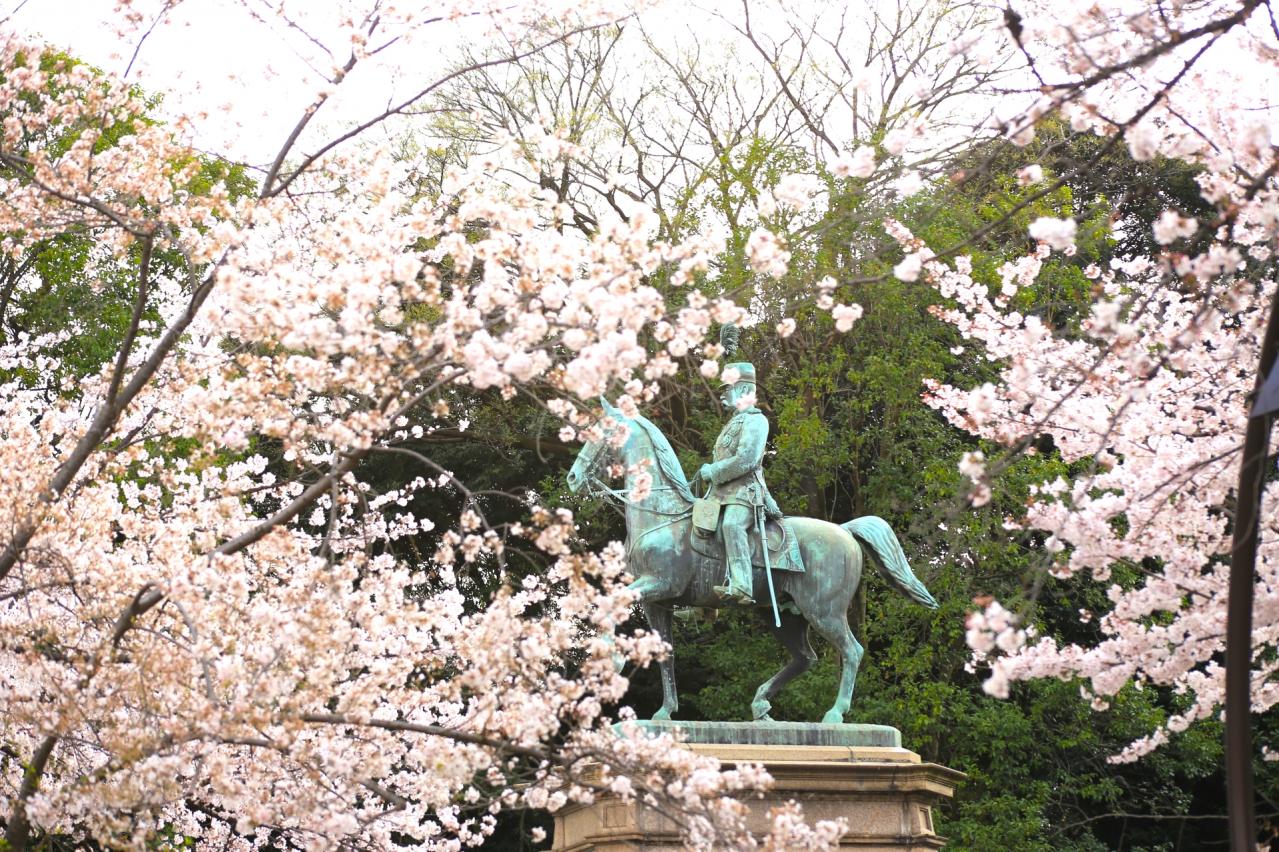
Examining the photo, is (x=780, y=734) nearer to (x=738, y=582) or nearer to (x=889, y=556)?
(x=738, y=582)

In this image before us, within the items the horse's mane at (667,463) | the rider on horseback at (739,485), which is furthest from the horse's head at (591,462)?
the rider on horseback at (739,485)

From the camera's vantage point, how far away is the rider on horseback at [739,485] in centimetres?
935

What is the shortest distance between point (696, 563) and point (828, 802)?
5.56ft

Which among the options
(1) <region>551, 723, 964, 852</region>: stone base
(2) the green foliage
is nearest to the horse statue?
(1) <region>551, 723, 964, 852</region>: stone base

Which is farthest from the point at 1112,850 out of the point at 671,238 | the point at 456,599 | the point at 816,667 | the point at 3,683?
the point at 3,683

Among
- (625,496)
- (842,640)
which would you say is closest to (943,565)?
(842,640)

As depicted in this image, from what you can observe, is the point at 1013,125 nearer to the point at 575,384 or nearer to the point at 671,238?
the point at 575,384

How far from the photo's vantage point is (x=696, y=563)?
9.59 metres

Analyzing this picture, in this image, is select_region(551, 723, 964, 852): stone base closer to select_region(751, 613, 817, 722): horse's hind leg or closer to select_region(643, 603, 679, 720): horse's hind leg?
select_region(643, 603, 679, 720): horse's hind leg

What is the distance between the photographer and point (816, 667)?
14922 millimetres

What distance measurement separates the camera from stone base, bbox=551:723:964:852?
8.38m

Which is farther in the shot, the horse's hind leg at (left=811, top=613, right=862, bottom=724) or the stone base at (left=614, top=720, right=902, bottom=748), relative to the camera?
the horse's hind leg at (left=811, top=613, right=862, bottom=724)

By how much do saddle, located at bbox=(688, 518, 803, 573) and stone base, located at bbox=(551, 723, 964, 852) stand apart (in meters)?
1.24

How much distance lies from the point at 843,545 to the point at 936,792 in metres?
1.68
